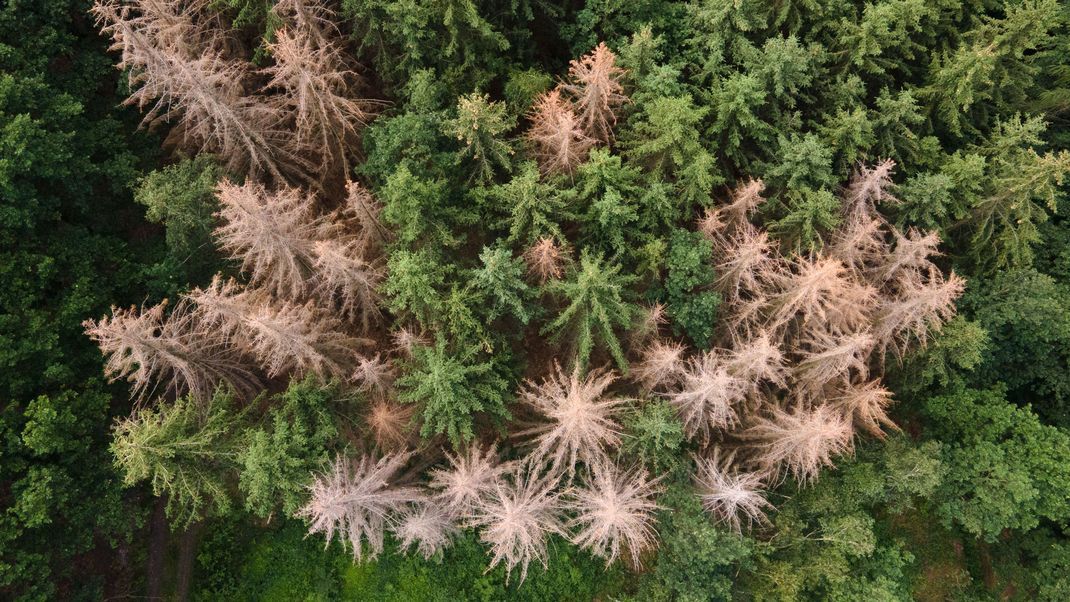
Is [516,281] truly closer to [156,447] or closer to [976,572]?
[156,447]

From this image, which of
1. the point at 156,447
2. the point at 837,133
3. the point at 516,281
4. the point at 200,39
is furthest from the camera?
the point at 200,39

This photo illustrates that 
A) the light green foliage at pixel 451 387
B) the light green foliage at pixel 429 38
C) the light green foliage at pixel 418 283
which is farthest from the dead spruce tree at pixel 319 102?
the light green foliage at pixel 451 387

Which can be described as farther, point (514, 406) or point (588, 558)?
point (588, 558)

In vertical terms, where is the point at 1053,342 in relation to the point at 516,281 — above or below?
below

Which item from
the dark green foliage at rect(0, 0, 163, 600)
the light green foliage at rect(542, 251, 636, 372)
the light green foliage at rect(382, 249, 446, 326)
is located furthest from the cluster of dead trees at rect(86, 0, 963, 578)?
the dark green foliage at rect(0, 0, 163, 600)

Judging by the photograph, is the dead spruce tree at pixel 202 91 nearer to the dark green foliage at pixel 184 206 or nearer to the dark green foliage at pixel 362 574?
the dark green foliage at pixel 184 206

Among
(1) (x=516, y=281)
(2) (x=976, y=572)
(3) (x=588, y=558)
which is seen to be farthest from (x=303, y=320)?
(2) (x=976, y=572)
